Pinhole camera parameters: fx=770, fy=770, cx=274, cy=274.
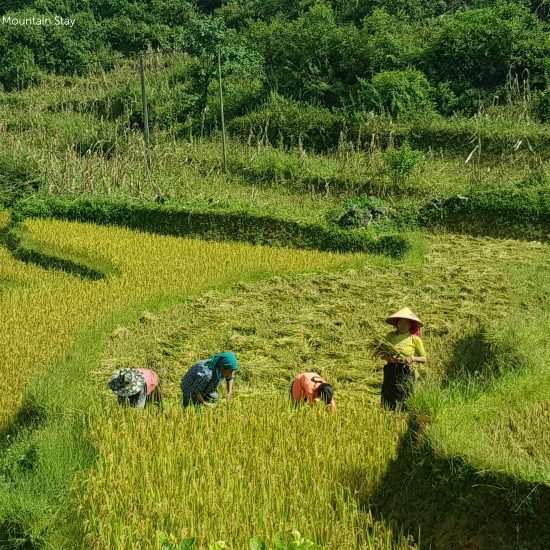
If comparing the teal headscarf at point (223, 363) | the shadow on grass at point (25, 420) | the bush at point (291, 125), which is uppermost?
the teal headscarf at point (223, 363)

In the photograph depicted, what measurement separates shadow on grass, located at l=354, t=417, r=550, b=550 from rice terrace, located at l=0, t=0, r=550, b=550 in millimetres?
15

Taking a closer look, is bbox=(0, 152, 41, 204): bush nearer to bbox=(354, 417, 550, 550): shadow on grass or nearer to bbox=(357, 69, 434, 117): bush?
bbox=(357, 69, 434, 117): bush

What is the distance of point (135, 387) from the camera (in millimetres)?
5777

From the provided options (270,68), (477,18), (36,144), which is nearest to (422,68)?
(477,18)

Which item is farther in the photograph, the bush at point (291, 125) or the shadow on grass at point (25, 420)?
the bush at point (291, 125)

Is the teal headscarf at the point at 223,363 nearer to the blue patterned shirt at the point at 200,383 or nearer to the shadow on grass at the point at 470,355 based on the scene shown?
the blue patterned shirt at the point at 200,383

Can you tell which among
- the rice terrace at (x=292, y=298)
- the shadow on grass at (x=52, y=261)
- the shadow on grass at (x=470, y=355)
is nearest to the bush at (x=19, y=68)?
the rice terrace at (x=292, y=298)

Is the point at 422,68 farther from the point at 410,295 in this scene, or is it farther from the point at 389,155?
the point at 410,295

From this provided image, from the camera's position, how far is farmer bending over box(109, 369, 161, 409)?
18.7 feet

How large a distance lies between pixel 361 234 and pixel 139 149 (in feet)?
32.2

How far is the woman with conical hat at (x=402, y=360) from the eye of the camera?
593cm

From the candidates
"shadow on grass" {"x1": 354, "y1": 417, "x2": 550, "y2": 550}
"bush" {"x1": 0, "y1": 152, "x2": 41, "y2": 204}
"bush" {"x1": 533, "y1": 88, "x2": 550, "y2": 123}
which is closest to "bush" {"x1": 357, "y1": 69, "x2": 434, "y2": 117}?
"bush" {"x1": 533, "y1": 88, "x2": 550, "y2": 123}

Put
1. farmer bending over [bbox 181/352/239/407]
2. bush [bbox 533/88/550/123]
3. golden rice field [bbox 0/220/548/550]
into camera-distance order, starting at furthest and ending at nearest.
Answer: bush [bbox 533/88/550/123], farmer bending over [bbox 181/352/239/407], golden rice field [bbox 0/220/548/550]

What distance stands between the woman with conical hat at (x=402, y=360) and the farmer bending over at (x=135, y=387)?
5.99 ft
